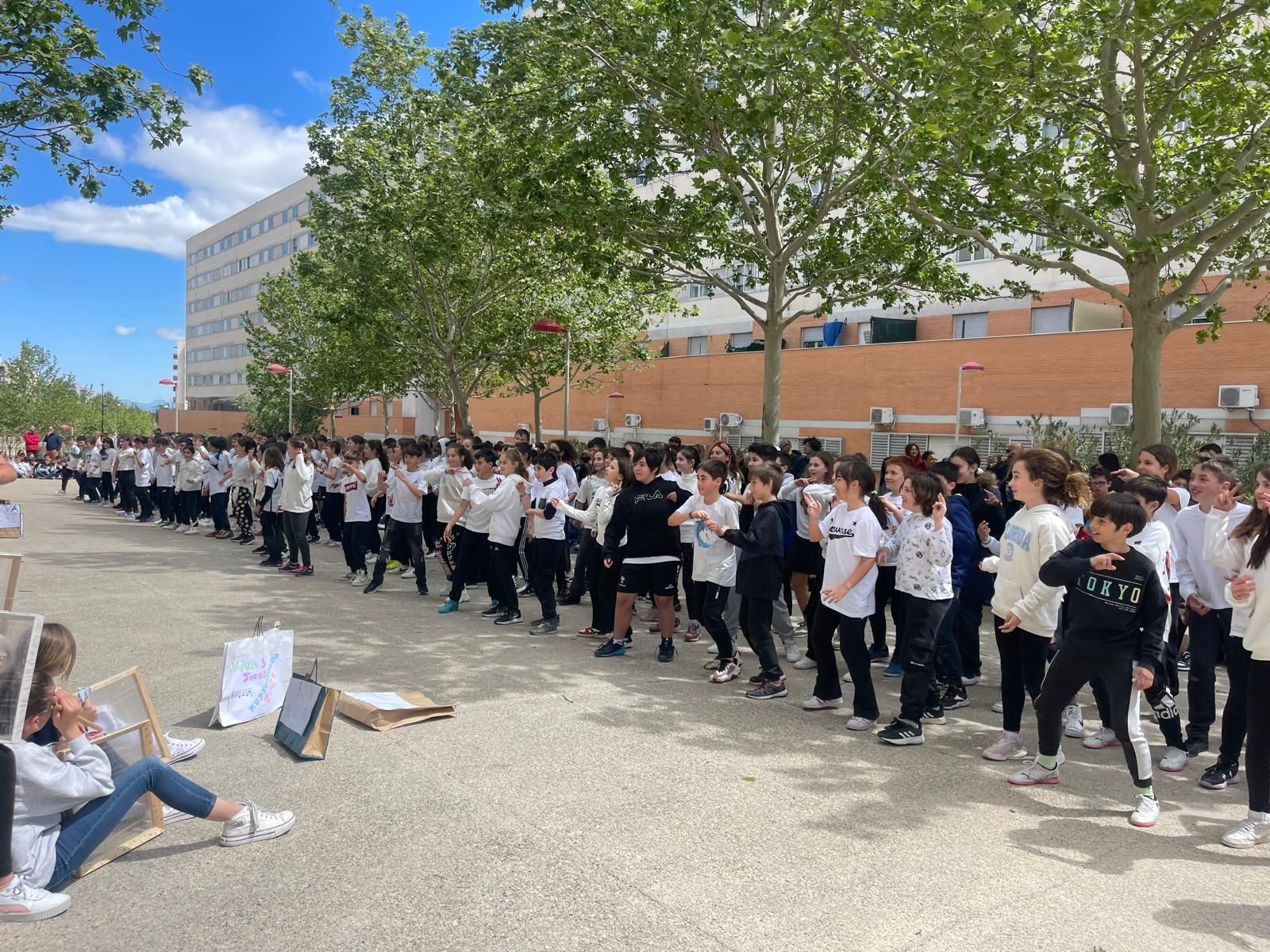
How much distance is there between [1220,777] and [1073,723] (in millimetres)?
1065

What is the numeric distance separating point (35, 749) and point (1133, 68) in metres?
12.0

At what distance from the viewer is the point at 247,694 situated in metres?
6.04

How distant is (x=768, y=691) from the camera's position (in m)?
6.95

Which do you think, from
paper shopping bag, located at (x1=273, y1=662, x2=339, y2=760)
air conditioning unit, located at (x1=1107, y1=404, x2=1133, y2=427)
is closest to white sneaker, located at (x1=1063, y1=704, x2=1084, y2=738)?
paper shopping bag, located at (x1=273, y1=662, x2=339, y2=760)

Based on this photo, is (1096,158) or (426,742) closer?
(426,742)

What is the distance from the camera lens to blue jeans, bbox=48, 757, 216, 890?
377 cm

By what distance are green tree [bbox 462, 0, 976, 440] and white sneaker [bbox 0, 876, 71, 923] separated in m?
9.59

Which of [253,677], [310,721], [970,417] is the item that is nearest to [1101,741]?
[310,721]

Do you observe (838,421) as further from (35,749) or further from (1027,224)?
(35,749)

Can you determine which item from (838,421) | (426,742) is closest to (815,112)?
(426,742)

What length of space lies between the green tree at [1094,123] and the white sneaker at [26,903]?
9.23 m

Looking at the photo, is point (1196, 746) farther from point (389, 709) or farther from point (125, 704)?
point (125, 704)

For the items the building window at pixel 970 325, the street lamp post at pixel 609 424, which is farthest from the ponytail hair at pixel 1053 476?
the street lamp post at pixel 609 424

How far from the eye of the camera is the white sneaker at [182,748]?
5.29 metres
